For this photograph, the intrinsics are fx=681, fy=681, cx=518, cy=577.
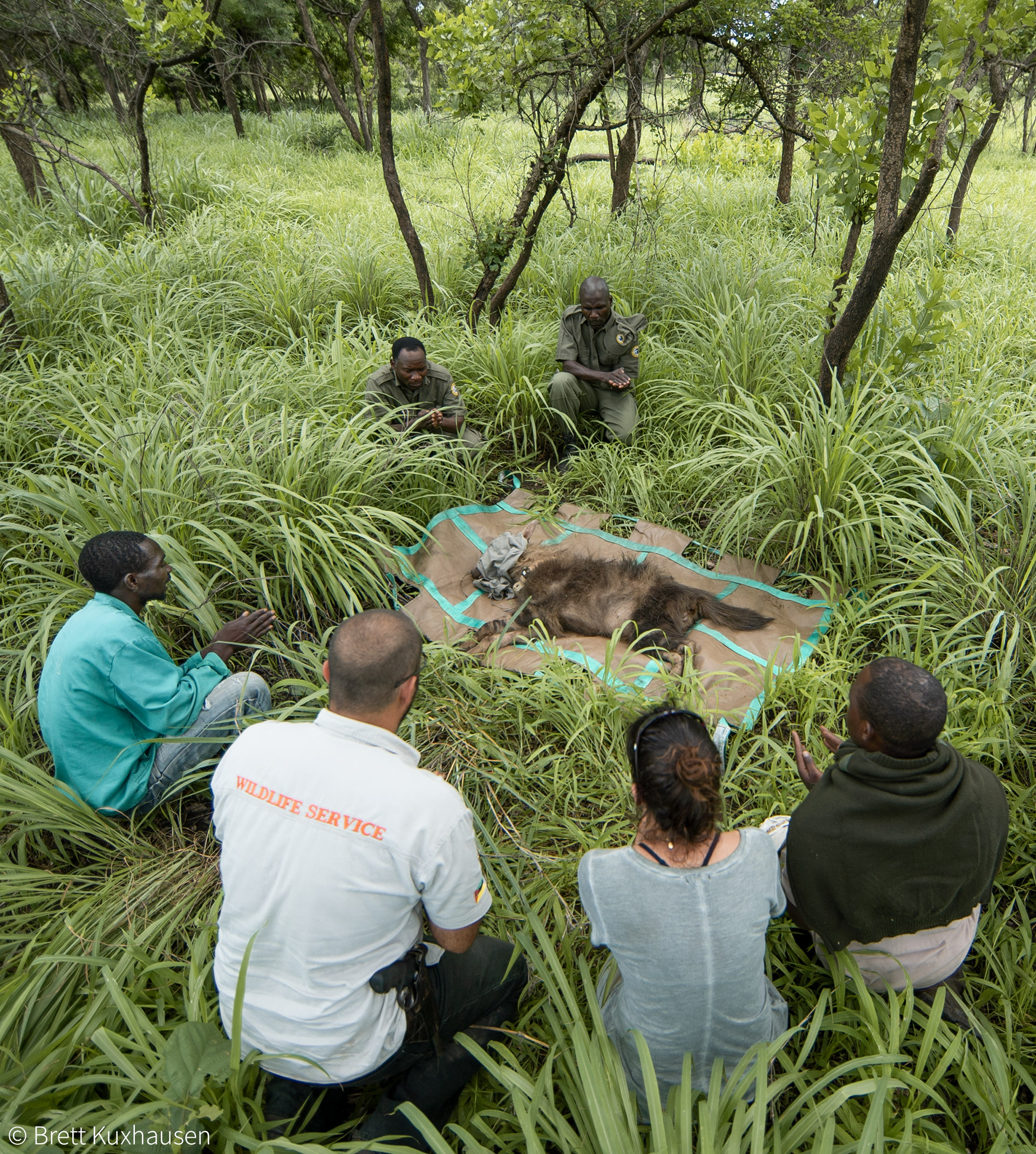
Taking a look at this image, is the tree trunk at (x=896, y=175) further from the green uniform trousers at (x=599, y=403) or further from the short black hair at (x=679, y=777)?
the short black hair at (x=679, y=777)

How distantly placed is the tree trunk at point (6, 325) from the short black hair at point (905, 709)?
432cm

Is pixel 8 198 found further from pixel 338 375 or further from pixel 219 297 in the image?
pixel 338 375

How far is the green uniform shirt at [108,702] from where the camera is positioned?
6.01ft

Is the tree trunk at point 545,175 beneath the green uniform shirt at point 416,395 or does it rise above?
above

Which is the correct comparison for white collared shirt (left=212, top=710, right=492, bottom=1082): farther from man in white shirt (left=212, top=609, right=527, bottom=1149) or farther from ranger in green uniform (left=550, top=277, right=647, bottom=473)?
ranger in green uniform (left=550, top=277, right=647, bottom=473)

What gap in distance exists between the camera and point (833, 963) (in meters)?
1.56

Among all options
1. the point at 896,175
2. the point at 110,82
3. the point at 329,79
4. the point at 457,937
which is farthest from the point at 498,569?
the point at 110,82

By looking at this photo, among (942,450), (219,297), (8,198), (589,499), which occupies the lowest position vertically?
(589,499)

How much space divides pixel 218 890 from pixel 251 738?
86 cm

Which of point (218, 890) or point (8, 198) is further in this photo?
point (8, 198)

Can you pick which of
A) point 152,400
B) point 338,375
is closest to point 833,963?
point 338,375

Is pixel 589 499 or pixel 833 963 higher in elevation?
pixel 589 499

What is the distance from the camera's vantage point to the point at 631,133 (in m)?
5.12

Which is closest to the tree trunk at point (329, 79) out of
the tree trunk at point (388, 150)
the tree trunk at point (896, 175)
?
the tree trunk at point (388, 150)
